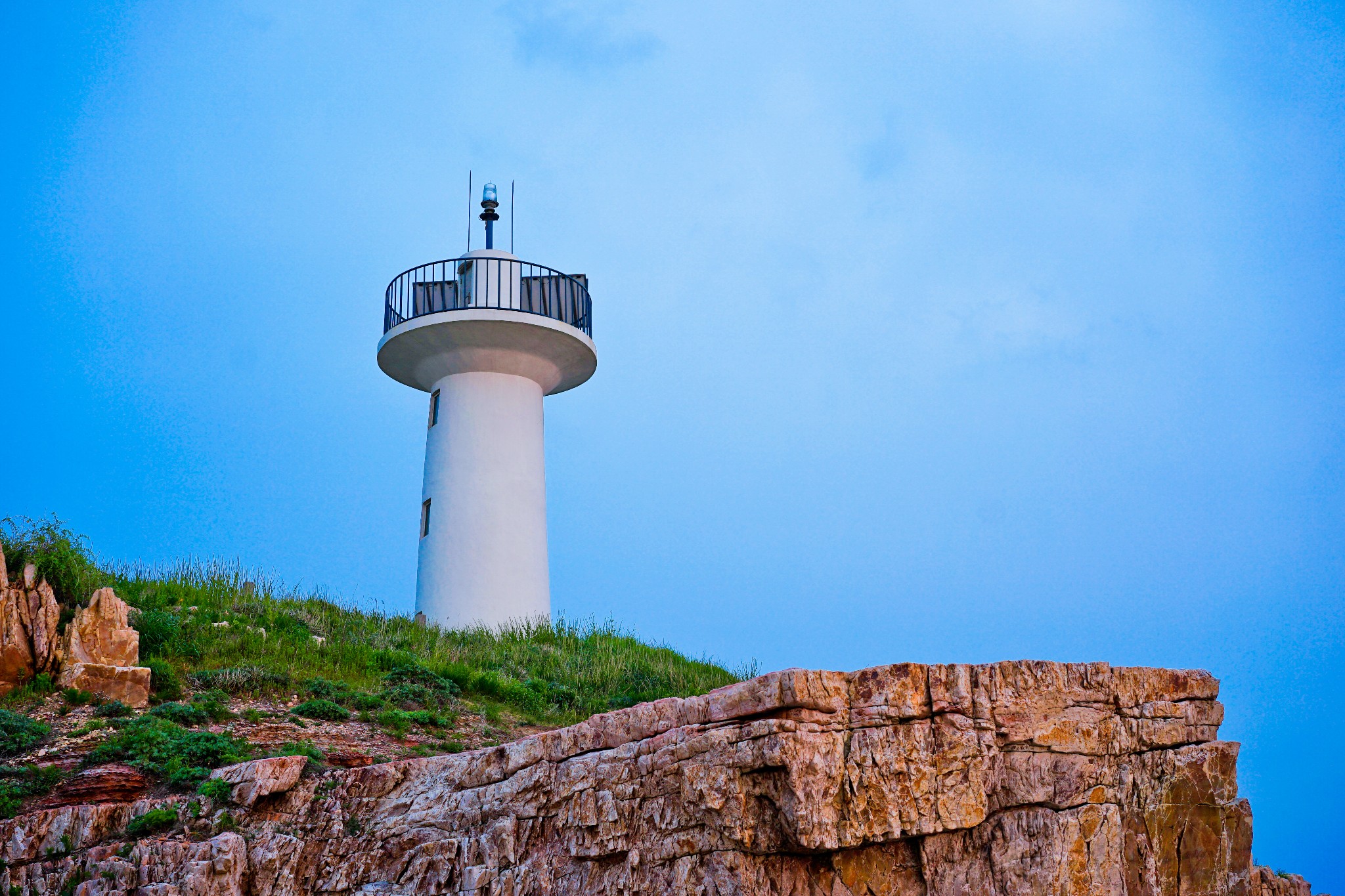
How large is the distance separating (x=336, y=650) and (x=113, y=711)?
4.52m

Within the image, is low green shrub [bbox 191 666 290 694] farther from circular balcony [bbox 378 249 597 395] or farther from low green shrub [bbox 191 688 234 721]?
circular balcony [bbox 378 249 597 395]

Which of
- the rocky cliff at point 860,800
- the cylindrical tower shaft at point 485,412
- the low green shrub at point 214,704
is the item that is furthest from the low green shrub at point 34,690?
the cylindrical tower shaft at point 485,412

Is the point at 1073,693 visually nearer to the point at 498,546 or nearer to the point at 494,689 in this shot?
the point at 494,689

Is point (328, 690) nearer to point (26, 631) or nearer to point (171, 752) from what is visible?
point (171, 752)

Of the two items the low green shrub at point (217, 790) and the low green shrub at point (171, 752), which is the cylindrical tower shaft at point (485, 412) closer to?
the low green shrub at point (171, 752)

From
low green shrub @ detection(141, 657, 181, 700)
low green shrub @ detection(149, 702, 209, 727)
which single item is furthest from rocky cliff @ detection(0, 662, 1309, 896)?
low green shrub @ detection(141, 657, 181, 700)

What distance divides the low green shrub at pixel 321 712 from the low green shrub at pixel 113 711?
6.20ft

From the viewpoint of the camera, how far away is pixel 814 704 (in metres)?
8.52

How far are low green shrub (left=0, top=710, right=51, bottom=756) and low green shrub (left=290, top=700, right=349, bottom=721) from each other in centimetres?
283

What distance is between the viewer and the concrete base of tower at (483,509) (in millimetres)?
22688

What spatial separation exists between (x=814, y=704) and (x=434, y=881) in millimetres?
3616

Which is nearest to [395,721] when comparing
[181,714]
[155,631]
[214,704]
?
[214,704]

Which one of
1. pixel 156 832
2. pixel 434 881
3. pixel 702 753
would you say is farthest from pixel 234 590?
pixel 702 753

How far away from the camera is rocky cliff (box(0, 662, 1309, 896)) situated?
8367 millimetres
